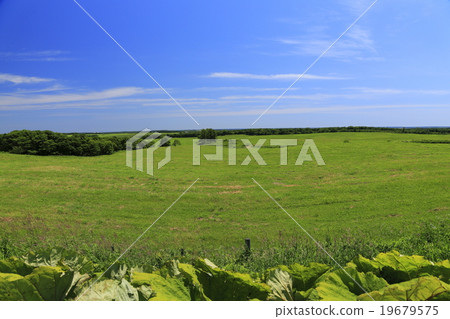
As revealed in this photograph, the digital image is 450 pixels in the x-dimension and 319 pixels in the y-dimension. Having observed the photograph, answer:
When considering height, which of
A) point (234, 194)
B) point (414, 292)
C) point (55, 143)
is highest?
point (55, 143)

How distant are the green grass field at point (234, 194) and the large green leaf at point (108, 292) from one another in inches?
367

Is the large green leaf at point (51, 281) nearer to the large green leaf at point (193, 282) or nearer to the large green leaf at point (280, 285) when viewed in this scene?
the large green leaf at point (193, 282)

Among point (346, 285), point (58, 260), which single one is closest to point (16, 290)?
point (58, 260)

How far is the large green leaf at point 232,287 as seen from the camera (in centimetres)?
115

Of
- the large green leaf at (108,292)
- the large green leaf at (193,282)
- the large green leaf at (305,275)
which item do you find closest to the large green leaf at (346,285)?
the large green leaf at (305,275)

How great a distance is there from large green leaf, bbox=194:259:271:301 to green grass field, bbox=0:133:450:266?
9333 mm

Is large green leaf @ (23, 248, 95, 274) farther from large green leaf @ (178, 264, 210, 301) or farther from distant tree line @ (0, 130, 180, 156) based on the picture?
distant tree line @ (0, 130, 180, 156)

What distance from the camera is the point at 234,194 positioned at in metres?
20.8

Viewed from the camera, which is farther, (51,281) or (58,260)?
(58,260)

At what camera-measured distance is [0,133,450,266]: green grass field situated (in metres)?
12.9

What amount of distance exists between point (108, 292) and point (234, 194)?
19790 millimetres

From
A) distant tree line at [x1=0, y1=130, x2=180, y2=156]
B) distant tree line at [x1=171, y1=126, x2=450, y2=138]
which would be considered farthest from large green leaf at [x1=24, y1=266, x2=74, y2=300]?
distant tree line at [x1=0, y1=130, x2=180, y2=156]

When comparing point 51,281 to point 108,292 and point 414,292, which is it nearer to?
point 108,292
